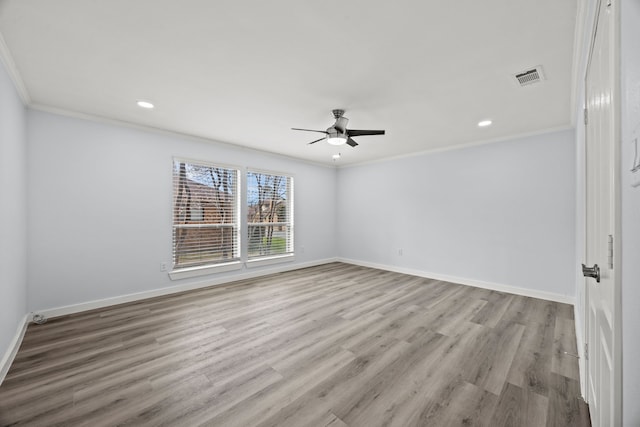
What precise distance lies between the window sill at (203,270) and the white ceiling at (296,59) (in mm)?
2367

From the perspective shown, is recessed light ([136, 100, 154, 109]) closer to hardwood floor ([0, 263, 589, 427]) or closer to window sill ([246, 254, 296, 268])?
hardwood floor ([0, 263, 589, 427])

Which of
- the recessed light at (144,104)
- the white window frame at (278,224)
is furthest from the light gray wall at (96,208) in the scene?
the white window frame at (278,224)

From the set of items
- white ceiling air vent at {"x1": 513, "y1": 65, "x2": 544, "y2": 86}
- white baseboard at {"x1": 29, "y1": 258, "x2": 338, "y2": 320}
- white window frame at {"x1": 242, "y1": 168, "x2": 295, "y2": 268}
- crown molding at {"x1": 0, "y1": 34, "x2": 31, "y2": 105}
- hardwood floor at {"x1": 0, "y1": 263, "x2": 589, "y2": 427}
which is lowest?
hardwood floor at {"x1": 0, "y1": 263, "x2": 589, "y2": 427}

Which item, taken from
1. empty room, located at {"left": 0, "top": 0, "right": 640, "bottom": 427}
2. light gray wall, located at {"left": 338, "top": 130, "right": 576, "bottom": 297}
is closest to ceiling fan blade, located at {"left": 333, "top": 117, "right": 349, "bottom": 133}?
empty room, located at {"left": 0, "top": 0, "right": 640, "bottom": 427}

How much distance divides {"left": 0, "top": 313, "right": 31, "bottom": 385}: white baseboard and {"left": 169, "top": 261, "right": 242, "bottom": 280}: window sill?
1565 millimetres

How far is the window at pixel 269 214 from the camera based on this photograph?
5.31m

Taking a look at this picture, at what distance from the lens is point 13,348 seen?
242 centimetres

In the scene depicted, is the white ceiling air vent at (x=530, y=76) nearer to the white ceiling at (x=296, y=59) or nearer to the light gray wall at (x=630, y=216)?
the white ceiling at (x=296, y=59)

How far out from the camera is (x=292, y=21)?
182 cm

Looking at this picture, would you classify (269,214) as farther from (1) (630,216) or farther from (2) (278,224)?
(1) (630,216)

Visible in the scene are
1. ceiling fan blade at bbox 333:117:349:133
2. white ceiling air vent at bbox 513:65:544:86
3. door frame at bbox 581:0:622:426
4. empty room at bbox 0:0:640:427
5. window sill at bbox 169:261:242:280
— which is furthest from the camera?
window sill at bbox 169:261:242:280

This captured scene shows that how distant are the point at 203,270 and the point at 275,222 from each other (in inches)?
70.5

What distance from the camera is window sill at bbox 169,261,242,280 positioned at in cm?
423

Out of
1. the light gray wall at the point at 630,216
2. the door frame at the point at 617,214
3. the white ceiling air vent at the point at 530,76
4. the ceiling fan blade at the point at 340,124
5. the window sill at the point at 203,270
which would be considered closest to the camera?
the light gray wall at the point at 630,216
